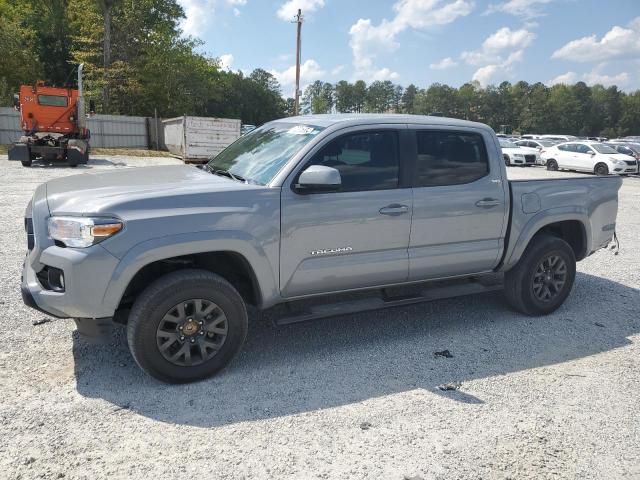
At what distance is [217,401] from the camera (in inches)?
131

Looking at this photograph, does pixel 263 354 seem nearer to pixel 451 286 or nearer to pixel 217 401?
pixel 217 401

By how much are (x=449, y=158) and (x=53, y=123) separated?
1837 cm

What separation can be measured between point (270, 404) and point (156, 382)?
0.85 m

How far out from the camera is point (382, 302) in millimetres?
4246

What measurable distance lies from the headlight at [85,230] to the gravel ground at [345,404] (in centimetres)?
102

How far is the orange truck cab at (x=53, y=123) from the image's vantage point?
18047 millimetres

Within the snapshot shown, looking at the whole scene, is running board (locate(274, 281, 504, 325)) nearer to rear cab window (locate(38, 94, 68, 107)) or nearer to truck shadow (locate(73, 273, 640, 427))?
truck shadow (locate(73, 273, 640, 427))

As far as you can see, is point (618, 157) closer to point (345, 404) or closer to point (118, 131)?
point (345, 404)

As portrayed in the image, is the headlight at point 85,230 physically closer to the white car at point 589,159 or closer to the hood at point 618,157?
the white car at point 589,159

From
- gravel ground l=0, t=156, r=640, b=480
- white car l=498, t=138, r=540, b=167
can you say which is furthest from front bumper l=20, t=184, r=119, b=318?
white car l=498, t=138, r=540, b=167

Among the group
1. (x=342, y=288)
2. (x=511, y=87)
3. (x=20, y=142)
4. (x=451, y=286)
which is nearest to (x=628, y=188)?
(x=451, y=286)

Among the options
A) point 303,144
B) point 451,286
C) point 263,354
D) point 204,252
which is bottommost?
point 263,354

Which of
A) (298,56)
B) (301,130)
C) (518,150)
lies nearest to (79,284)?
(301,130)

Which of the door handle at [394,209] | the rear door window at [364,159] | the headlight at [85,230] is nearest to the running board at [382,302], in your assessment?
the door handle at [394,209]
